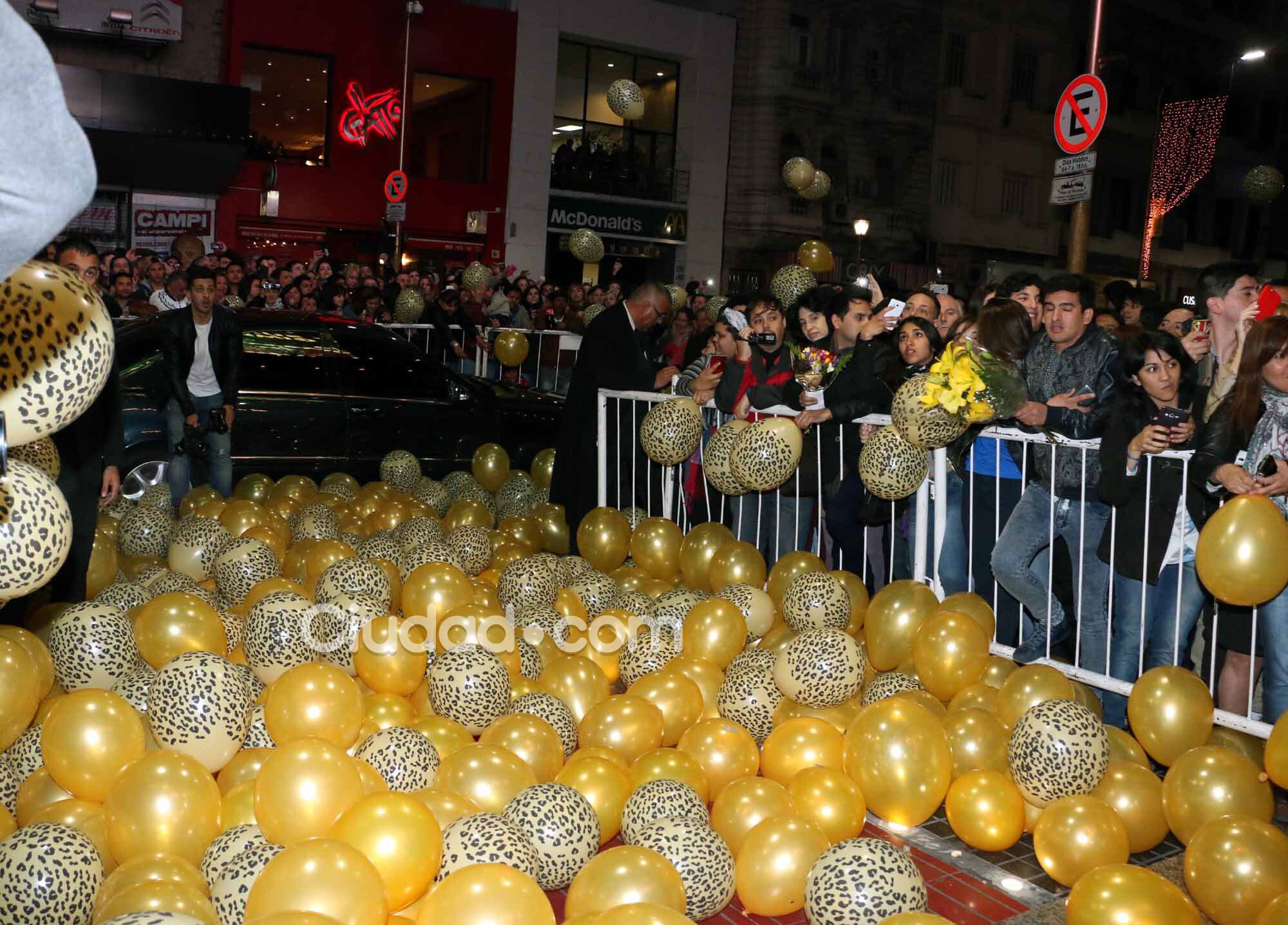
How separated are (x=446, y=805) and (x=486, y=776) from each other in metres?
0.24

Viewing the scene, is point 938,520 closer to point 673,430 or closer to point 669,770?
point 673,430

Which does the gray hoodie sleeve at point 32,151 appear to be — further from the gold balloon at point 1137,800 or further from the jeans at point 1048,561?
the jeans at point 1048,561

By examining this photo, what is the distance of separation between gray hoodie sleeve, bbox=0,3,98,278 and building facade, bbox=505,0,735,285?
22.8 meters

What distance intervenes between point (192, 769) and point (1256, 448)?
12.2 ft

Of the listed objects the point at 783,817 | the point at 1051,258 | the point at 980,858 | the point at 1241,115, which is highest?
the point at 1241,115

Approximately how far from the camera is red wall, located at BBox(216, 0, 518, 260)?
2056 cm

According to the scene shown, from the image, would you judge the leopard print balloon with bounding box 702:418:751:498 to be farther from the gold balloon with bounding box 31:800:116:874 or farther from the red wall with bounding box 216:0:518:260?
the red wall with bounding box 216:0:518:260

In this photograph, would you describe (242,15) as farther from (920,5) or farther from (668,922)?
(668,922)

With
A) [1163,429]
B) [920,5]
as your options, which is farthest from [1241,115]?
[1163,429]

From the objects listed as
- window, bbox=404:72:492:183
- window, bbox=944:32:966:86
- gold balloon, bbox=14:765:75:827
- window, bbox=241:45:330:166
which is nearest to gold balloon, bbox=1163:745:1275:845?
gold balloon, bbox=14:765:75:827

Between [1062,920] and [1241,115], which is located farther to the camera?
[1241,115]

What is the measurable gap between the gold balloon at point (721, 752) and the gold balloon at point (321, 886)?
1.47m

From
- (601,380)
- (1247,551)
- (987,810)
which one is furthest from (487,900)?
(601,380)

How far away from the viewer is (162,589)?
16.8ft
